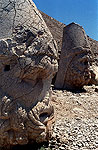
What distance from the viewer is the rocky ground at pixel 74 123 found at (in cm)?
228

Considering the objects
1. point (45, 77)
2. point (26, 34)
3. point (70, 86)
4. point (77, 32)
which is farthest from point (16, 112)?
point (77, 32)

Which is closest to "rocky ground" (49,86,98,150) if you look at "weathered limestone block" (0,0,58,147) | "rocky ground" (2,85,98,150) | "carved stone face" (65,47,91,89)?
"rocky ground" (2,85,98,150)

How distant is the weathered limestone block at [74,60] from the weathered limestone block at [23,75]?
340cm

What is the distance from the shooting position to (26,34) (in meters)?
2.15

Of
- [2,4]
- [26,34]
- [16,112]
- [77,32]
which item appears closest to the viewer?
[16,112]

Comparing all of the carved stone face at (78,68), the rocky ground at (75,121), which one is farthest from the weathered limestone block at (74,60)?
the rocky ground at (75,121)

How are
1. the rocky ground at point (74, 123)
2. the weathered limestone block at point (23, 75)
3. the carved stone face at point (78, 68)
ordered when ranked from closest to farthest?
the weathered limestone block at point (23, 75) < the rocky ground at point (74, 123) < the carved stone face at point (78, 68)

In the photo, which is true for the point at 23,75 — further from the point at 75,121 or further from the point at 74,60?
the point at 74,60

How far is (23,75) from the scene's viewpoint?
2076 millimetres

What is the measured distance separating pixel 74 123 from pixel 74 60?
116 inches

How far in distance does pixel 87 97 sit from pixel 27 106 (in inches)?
130

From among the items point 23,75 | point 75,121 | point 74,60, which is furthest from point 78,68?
point 23,75

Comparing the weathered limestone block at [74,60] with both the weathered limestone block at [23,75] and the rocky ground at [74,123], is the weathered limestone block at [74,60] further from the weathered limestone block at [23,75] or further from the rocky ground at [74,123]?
the weathered limestone block at [23,75]

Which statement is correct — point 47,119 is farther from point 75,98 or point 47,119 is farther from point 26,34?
point 75,98
